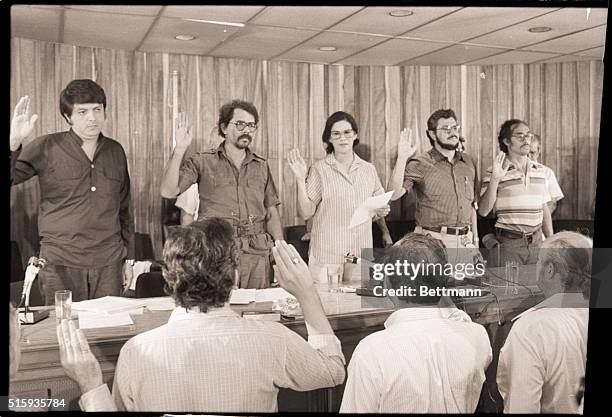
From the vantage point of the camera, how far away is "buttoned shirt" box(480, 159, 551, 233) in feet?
8.14

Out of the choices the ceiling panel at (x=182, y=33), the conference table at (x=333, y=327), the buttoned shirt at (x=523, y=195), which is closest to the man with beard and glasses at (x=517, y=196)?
the buttoned shirt at (x=523, y=195)

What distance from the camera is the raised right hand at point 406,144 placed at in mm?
2432

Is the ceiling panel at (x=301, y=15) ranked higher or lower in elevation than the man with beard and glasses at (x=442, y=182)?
higher

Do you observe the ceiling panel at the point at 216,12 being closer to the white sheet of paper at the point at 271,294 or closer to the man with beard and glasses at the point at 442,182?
the man with beard and glasses at the point at 442,182

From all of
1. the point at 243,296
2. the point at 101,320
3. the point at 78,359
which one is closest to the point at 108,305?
the point at 101,320

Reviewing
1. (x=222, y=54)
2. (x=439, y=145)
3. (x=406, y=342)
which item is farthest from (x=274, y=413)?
(x=222, y=54)

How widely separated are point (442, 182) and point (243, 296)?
0.86 m

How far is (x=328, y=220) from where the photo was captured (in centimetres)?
244

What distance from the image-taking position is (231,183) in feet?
7.92

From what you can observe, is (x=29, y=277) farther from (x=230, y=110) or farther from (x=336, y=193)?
(x=336, y=193)

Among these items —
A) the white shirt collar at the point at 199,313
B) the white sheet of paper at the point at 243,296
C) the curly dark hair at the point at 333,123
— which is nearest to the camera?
the white shirt collar at the point at 199,313

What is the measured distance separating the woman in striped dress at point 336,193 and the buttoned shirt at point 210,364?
351mm

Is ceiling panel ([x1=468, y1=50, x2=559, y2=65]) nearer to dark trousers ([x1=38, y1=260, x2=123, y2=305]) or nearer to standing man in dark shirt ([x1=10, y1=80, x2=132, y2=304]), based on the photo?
standing man in dark shirt ([x1=10, y1=80, x2=132, y2=304])

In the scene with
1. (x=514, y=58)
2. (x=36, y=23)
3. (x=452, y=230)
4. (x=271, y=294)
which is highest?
(x=36, y=23)
